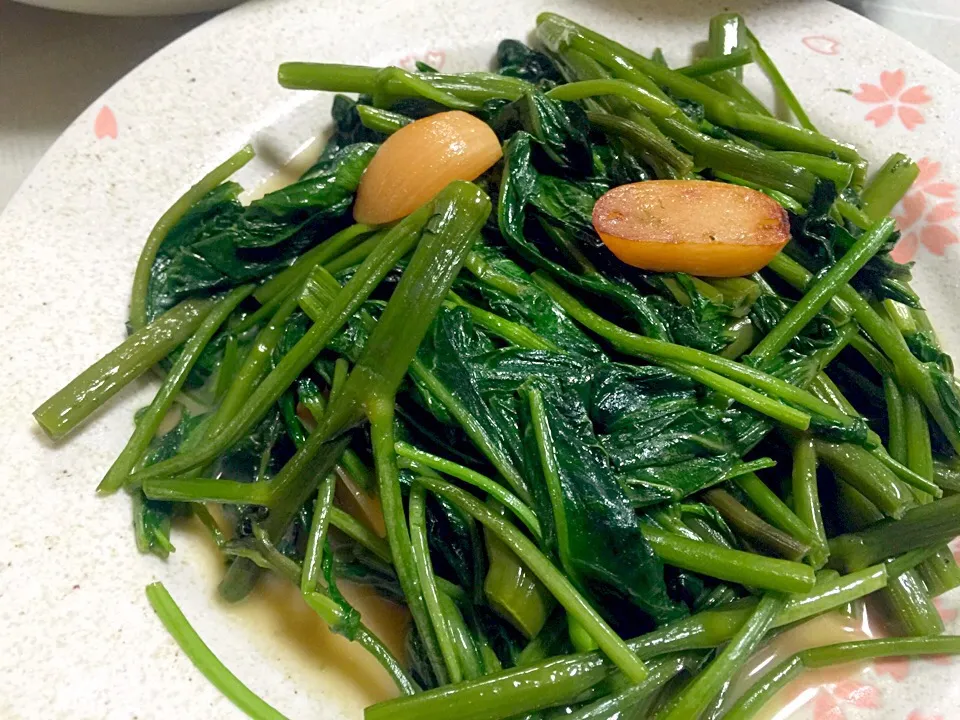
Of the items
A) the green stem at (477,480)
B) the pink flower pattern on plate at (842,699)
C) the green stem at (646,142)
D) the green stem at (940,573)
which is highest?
the green stem at (646,142)

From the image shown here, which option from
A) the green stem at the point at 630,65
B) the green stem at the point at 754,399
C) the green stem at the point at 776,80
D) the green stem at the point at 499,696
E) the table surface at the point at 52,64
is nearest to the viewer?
the green stem at the point at 499,696

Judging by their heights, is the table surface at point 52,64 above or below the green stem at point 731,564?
above

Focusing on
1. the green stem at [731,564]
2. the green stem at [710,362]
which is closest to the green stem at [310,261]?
the green stem at [710,362]

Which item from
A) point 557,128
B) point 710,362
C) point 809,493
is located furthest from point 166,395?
point 809,493

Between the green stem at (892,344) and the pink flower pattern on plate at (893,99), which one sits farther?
the pink flower pattern on plate at (893,99)

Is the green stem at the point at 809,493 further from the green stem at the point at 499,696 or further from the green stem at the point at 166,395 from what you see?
the green stem at the point at 166,395

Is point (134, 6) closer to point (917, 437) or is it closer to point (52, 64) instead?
point (52, 64)
